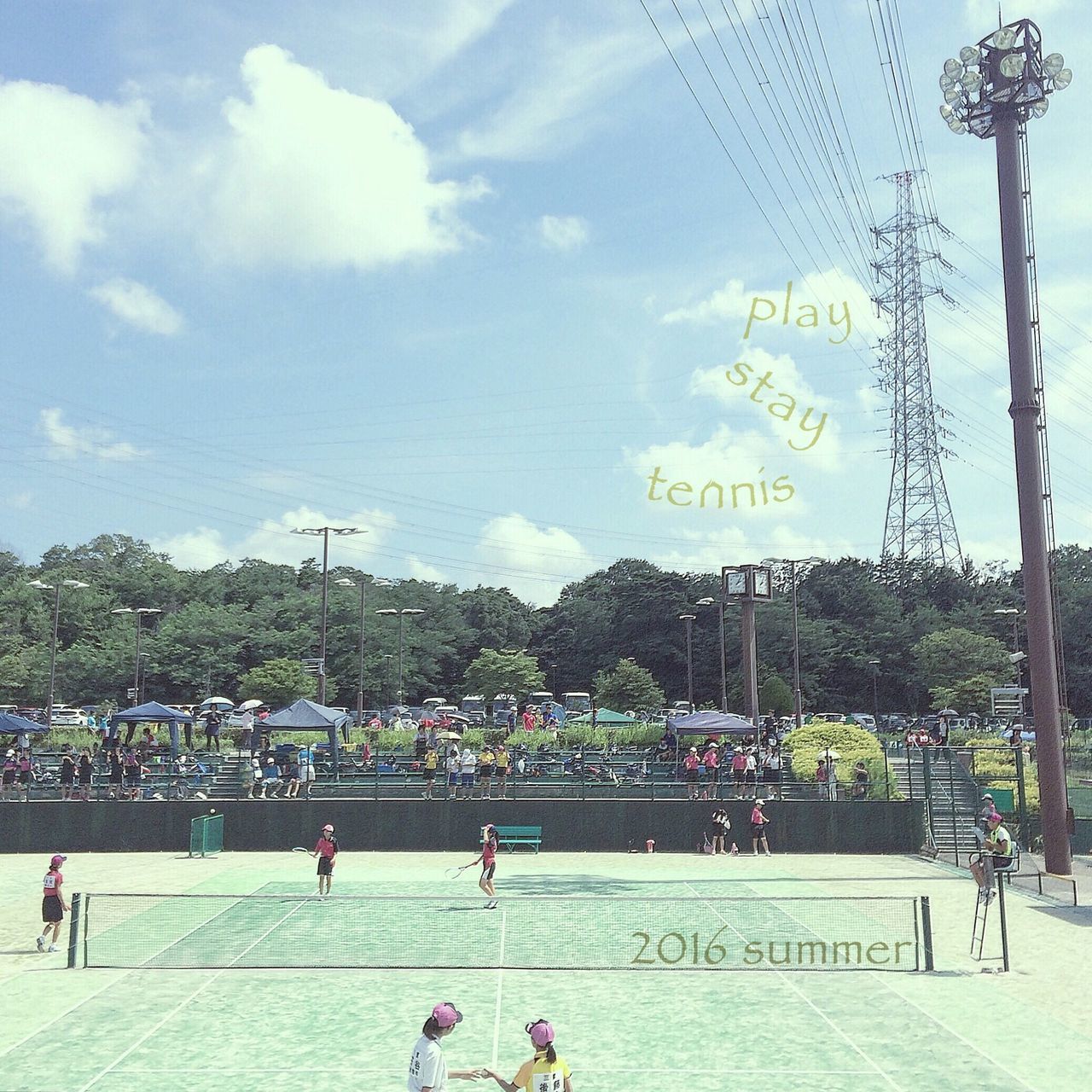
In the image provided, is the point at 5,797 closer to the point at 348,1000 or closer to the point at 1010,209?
the point at 348,1000

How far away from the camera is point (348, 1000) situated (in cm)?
1522

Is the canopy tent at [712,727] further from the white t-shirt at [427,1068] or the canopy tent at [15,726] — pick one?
the white t-shirt at [427,1068]

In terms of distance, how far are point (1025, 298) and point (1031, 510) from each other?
515 centimetres

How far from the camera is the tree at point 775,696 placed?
78.2 meters

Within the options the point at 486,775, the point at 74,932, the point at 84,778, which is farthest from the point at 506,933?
the point at 84,778

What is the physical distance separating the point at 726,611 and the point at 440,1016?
93.1 m

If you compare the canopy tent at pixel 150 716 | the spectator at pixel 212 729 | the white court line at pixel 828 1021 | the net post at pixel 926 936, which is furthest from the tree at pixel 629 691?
the net post at pixel 926 936

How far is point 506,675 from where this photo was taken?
8569 cm

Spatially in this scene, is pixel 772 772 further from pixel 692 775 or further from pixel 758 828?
pixel 758 828

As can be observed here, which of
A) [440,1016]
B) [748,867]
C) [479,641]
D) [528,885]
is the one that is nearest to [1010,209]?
[748,867]

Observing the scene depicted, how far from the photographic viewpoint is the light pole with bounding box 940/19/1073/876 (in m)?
26.1

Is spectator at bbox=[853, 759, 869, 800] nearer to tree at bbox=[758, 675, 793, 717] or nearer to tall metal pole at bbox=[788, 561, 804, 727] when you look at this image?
tall metal pole at bbox=[788, 561, 804, 727]

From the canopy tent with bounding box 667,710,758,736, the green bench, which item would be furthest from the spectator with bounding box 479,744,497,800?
the canopy tent with bounding box 667,710,758,736

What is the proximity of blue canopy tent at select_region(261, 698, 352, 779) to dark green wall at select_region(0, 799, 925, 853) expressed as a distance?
210 cm
